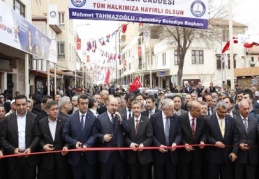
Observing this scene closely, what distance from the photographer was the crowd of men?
5602mm

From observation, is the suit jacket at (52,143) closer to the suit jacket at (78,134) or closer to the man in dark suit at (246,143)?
the suit jacket at (78,134)

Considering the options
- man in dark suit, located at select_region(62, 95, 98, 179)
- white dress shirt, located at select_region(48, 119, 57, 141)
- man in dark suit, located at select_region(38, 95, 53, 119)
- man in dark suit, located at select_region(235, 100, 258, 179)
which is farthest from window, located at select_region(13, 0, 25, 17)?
man in dark suit, located at select_region(235, 100, 258, 179)

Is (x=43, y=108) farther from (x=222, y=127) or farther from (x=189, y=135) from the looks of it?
(x=222, y=127)

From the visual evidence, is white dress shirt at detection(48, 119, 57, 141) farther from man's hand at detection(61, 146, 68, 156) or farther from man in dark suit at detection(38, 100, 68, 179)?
man's hand at detection(61, 146, 68, 156)

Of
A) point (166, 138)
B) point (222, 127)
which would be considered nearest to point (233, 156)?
point (222, 127)

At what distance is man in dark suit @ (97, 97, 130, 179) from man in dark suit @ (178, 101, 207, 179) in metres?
1.09

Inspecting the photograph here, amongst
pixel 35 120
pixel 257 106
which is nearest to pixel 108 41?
pixel 257 106

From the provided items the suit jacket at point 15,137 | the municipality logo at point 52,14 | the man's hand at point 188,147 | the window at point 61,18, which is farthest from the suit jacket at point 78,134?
the window at point 61,18

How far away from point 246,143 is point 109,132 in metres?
2.43

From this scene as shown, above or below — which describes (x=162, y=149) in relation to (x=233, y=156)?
above

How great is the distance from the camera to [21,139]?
18.4 ft

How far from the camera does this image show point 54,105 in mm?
5605

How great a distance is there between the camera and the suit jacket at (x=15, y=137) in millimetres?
5512

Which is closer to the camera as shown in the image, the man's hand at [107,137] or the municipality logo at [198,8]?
the man's hand at [107,137]
